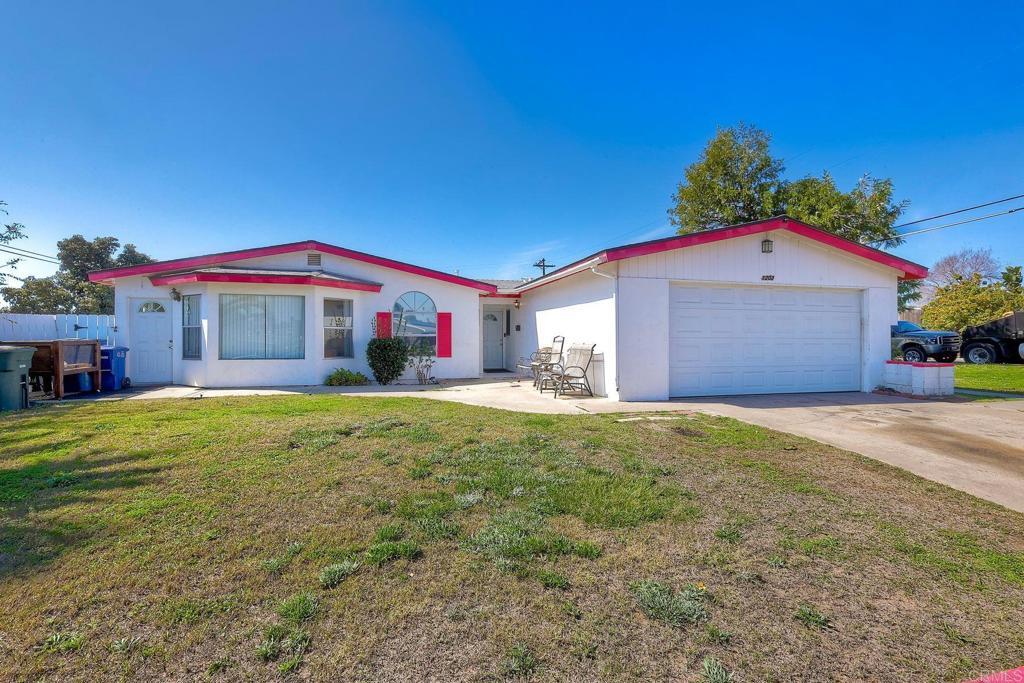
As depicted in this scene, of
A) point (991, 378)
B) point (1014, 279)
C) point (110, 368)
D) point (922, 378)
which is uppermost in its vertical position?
point (1014, 279)

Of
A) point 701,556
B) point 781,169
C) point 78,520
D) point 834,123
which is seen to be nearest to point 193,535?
point 78,520

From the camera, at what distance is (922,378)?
9.32 meters

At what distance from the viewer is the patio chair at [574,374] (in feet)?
31.3

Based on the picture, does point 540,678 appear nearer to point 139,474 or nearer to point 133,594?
point 133,594

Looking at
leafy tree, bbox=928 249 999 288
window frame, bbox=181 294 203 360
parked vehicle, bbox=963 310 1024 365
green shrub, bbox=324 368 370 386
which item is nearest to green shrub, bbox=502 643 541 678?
green shrub, bbox=324 368 370 386

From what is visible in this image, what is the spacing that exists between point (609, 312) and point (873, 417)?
4.65 m

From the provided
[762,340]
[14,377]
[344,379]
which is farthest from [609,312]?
[14,377]

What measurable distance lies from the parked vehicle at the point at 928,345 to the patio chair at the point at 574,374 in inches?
528

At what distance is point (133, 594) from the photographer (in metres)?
2.28

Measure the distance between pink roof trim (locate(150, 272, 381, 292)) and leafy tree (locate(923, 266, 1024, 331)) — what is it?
25743 mm

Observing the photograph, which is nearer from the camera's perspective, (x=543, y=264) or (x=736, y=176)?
(x=736, y=176)

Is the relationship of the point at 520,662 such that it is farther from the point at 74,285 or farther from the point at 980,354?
the point at 74,285

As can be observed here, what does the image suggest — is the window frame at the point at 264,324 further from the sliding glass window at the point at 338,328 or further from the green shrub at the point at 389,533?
the green shrub at the point at 389,533

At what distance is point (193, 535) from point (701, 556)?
327 centimetres
